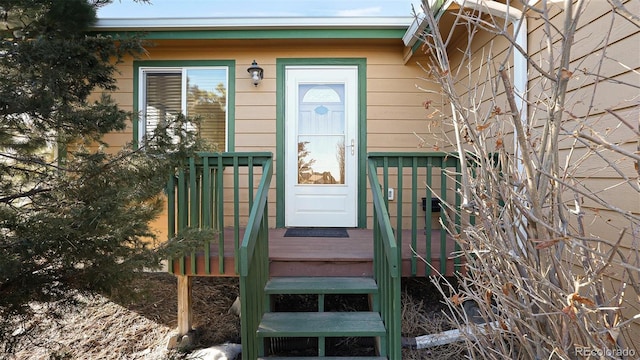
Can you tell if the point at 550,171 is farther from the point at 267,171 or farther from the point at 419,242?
the point at 419,242

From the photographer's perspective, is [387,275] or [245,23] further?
[245,23]

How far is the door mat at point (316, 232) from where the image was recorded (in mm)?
3924

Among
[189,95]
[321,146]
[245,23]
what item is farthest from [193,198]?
[245,23]

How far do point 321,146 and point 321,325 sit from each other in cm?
250

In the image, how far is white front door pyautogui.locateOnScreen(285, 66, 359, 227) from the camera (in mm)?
4410

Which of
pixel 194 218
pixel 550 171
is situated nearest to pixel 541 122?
pixel 550 171

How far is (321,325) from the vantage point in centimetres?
234

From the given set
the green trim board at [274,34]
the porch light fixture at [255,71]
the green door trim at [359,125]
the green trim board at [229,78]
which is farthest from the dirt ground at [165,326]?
the green trim board at [274,34]

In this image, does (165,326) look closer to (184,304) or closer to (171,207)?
(184,304)

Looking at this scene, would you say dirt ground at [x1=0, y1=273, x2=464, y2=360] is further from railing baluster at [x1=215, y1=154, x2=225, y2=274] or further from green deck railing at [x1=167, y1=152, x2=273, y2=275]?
railing baluster at [x1=215, y1=154, x2=225, y2=274]

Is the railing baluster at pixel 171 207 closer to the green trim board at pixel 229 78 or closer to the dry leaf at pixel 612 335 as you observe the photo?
the green trim board at pixel 229 78

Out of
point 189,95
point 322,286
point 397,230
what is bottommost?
point 322,286

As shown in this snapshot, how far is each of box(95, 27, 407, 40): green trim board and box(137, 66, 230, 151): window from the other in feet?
1.32

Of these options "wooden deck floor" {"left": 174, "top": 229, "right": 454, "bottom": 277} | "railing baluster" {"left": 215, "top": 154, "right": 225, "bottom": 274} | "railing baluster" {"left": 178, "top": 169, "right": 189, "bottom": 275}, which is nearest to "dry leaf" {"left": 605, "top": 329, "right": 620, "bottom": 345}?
"wooden deck floor" {"left": 174, "top": 229, "right": 454, "bottom": 277}
